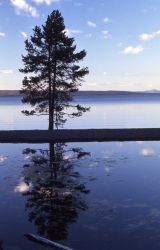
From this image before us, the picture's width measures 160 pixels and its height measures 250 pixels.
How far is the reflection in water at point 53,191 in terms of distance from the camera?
13797 millimetres

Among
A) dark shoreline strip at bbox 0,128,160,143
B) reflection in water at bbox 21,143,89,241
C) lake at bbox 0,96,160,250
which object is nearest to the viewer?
lake at bbox 0,96,160,250

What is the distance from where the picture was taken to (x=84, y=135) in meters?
34.5

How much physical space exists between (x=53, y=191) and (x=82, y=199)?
1887 mm

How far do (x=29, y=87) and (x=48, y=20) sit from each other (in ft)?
20.5

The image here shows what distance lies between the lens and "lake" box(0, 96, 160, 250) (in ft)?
41.0

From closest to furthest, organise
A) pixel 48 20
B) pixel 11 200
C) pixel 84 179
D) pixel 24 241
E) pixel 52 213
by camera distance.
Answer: pixel 24 241 → pixel 52 213 → pixel 11 200 → pixel 84 179 → pixel 48 20

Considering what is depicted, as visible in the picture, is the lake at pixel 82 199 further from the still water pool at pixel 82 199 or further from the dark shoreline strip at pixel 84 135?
the dark shoreline strip at pixel 84 135

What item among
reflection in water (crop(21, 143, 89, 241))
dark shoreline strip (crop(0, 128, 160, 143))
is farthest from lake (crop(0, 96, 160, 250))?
dark shoreline strip (crop(0, 128, 160, 143))

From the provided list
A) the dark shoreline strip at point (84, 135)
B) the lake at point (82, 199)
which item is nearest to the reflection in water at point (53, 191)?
the lake at point (82, 199)

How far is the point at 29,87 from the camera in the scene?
37.8 metres

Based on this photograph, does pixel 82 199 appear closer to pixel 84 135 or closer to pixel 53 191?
pixel 53 191

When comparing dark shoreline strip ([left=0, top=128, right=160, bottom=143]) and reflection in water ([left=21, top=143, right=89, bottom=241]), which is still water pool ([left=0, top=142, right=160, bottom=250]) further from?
dark shoreline strip ([left=0, top=128, right=160, bottom=143])

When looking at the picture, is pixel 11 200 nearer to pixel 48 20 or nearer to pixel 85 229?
pixel 85 229

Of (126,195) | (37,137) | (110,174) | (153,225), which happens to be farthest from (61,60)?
(153,225)
